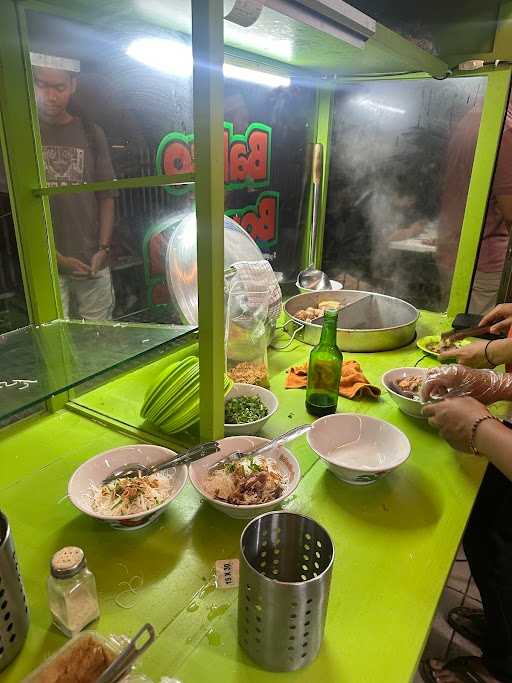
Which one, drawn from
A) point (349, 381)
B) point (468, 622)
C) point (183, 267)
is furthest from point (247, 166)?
point (468, 622)

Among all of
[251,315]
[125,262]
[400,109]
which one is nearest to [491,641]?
[251,315]

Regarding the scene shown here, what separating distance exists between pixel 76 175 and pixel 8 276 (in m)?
0.36

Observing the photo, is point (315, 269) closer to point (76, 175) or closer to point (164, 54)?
point (164, 54)

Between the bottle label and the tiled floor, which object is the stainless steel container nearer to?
the bottle label

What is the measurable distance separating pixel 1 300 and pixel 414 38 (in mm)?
1884

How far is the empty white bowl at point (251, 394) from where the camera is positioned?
1153 millimetres

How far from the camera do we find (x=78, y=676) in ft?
1.88

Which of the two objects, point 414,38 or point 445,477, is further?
point 414,38

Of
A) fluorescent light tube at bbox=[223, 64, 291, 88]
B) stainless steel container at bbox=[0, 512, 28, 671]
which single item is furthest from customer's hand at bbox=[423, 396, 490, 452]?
fluorescent light tube at bbox=[223, 64, 291, 88]

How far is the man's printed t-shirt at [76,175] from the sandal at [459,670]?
5.40 feet

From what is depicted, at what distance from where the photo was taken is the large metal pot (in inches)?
67.4

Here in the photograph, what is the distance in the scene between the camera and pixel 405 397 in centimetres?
128

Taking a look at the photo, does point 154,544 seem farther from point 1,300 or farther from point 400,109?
point 400,109

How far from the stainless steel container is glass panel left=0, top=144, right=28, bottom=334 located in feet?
2.19
